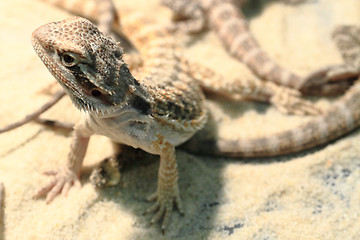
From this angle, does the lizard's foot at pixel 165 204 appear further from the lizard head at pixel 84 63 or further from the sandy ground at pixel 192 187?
the lizard head at pixel 84 63

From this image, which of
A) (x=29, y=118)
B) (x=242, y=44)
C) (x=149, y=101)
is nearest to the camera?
(x=149, y=101)

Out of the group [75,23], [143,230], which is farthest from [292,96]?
[75,23]

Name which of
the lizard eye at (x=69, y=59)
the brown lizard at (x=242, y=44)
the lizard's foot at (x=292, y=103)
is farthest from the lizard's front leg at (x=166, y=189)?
the brown lizard at (x=242, y=44)

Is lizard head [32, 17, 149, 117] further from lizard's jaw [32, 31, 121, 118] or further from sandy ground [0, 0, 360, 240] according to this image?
sandy ground [0, 0, 360, 240]

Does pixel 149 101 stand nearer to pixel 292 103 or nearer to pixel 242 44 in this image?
pixel 292 103

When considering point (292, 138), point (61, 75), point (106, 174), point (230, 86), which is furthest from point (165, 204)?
point (230, 86)
